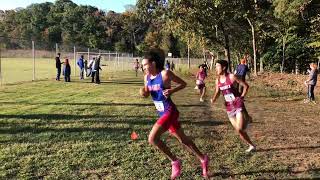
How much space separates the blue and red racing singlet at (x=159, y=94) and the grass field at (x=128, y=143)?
105cm

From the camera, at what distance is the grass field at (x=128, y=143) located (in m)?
7.82

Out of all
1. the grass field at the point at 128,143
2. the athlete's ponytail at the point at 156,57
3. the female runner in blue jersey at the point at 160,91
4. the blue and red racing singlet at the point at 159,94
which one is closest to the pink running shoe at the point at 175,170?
the female runner in blue jersey at the point at 160,91

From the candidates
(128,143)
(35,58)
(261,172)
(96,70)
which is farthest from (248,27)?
(261,172)

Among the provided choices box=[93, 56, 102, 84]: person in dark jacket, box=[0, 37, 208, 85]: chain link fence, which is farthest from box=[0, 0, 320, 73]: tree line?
box=[93, 56, 102, 84]: person in dark jacket

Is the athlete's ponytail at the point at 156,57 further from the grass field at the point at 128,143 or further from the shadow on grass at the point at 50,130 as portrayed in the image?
the shadow on grass at the point at 50,130

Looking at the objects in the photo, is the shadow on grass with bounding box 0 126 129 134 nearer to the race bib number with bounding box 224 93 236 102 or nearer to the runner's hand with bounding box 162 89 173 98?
the race bib number with bounding box 224 93 236 102

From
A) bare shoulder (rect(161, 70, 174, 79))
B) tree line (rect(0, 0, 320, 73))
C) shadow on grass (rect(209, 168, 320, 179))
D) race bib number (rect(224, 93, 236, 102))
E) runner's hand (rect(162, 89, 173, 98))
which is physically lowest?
shadow on grass (rect(209, 168, 320, 179))

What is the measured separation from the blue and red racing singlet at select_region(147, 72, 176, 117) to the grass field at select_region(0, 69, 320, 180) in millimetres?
1054

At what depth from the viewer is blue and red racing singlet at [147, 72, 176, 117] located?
23.7 ft

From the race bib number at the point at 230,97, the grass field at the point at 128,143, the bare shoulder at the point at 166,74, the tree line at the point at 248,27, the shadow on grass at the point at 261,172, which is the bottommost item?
the shadow on grass at the point at 261,172

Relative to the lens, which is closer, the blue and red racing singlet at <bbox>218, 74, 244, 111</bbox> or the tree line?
the blue and red racing singlet at <bbox>218, 74, 244, 111</bbox>

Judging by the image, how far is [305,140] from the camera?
10953mm

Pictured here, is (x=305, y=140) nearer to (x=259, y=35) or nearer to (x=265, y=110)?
(x=265, y=110)

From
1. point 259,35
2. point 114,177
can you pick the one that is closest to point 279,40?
point 259,35
